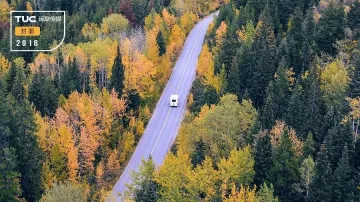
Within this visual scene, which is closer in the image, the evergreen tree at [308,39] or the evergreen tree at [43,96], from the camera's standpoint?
the evergreen tree at [308,39]

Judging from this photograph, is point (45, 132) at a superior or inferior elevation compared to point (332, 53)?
inferior

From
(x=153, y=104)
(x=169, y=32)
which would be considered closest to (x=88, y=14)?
(x=169, y=32)

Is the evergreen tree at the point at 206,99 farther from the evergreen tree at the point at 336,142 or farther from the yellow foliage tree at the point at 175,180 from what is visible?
the evergreen tree at the point at 336,142

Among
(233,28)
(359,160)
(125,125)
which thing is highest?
(233,28)

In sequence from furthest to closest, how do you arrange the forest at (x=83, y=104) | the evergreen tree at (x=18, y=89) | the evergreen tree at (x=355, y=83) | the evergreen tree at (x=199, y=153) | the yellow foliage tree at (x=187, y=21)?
the yellow foliage tree at (x=187, y=21), the evergreen tree at (x=18, y=89), the forest at (x=83, y=104), the evergreen tree at (x=355, y=83), the evergreen tree at (x=199, y=153)

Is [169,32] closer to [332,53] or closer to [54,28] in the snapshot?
[54,28]

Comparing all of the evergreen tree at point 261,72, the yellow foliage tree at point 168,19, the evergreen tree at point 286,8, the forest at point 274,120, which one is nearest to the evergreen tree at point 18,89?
the forest at point 274,120
